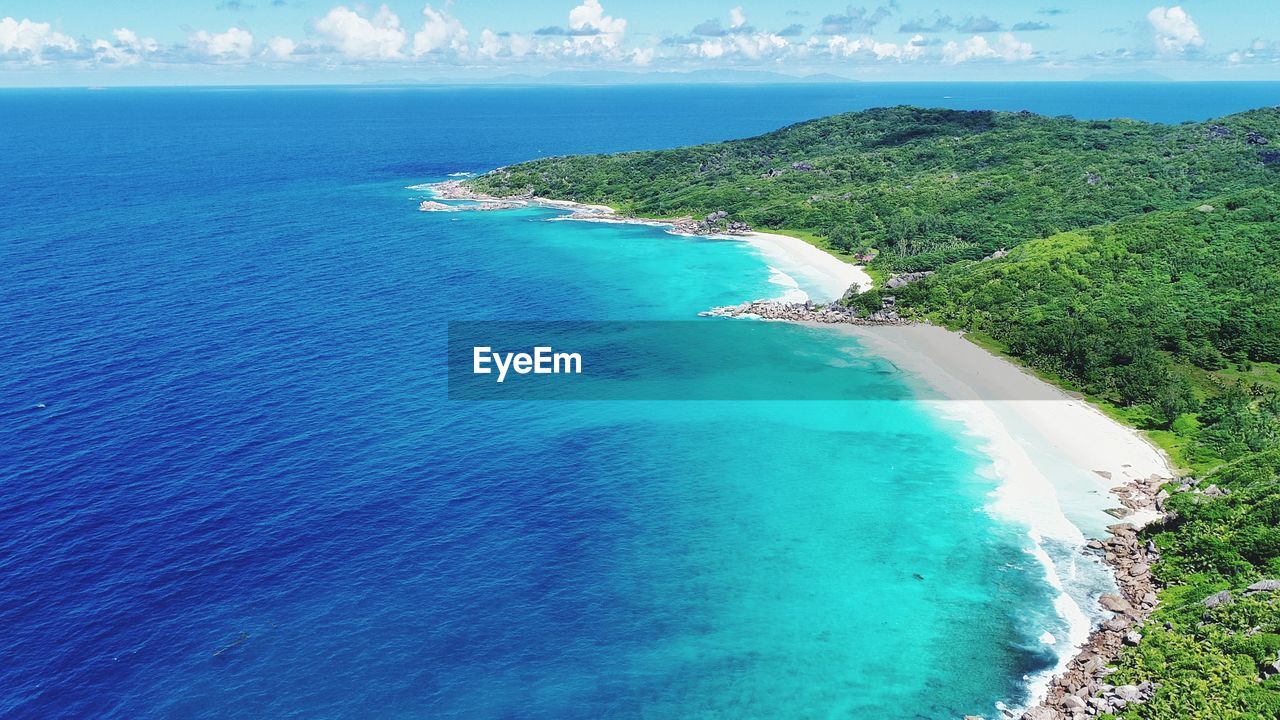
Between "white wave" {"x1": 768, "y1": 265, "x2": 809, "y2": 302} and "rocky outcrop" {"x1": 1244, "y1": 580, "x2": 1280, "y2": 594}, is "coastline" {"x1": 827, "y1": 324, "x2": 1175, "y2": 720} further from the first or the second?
"white wave" {"x1": 768, "y1": 265, "x2": 809, "y2": 302}

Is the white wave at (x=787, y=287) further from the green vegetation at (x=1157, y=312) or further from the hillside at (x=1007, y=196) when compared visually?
the hillside at (x=1007, y=196)

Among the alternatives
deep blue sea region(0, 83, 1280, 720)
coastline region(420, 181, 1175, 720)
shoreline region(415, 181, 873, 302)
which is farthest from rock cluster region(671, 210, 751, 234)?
deep blue sea region(0, 83, 1280, 720)

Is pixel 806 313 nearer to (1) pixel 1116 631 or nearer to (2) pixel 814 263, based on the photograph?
(2) pixel 814 263

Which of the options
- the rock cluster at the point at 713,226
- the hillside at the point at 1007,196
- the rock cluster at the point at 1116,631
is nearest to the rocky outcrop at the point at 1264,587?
the rock cluster at the point at 1116,631

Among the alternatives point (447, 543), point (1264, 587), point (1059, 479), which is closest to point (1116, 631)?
point (1264, 587)

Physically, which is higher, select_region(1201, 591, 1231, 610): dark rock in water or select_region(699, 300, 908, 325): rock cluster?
select_region(699, 300, 908, 325): rock cluster

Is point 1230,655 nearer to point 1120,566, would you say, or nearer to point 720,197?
point 1120,566

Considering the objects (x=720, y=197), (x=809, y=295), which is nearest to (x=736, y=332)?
(x=809, y=295)
